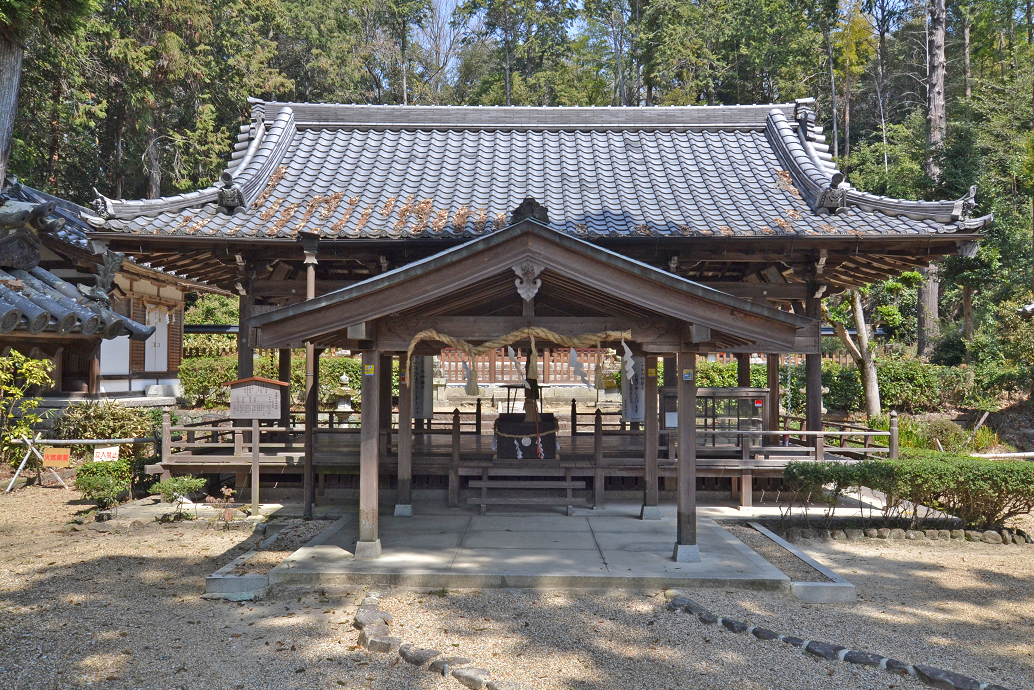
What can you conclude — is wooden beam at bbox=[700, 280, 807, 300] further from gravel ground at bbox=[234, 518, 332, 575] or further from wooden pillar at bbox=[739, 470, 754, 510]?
gravel ground at bbox=[234, 518, 332, 575]

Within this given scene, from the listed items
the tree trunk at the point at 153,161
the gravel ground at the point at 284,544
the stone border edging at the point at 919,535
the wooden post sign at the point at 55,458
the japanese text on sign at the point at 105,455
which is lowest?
the stone border edging at the point at 919,535

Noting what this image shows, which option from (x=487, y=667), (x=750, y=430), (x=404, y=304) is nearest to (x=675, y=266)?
(x=750, y=430)

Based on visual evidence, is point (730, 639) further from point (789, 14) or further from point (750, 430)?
point (789, 14)

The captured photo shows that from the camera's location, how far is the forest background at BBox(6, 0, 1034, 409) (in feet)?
75.1

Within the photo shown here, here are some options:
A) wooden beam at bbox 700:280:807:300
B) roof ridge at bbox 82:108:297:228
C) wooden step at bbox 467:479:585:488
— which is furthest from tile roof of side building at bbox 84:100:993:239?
wooden step at bbox 467:479:585:488

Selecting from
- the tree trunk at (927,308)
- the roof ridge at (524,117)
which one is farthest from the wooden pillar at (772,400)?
the tree trunk at (927,308)

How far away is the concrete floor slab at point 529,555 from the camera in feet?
23.2

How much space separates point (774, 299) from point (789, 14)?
115 feet

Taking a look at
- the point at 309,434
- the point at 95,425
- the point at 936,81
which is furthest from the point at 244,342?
the point at 936,81

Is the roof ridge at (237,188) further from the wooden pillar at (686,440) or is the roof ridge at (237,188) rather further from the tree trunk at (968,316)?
the tree trunk at (968,316)

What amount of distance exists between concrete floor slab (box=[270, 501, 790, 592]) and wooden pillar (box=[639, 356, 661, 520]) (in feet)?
0.82

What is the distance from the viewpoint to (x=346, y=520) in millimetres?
9750

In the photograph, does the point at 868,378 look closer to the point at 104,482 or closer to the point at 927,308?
the point at 927,308

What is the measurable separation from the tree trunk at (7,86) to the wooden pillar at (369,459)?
6.41 metres
